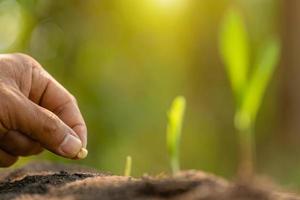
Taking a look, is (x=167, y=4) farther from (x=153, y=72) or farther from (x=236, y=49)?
(x=236, y=49)

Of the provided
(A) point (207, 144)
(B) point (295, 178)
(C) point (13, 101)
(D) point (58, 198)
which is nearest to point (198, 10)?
(A) point (207, 144)

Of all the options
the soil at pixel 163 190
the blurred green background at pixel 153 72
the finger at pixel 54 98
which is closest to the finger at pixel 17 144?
the finger at pixel 54 98

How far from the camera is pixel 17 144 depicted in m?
1.74

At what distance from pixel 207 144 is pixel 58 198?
5408mm

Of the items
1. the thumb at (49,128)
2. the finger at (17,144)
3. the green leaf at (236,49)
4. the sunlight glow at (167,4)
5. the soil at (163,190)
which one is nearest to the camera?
the soil at (163,190)

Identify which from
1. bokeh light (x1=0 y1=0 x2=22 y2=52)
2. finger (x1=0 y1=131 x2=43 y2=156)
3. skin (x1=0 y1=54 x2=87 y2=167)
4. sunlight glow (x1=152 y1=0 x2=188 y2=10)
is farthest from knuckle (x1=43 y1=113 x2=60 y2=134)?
sunlight glow (x1=152 y1=0 x2=188 y2=10)

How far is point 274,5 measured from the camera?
6387 millimetres

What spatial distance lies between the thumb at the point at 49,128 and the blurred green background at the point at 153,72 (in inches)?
136

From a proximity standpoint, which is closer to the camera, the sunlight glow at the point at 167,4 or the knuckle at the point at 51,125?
the knuckle at the point at 51,125

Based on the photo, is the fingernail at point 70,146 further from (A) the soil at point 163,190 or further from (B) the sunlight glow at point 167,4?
(B) the sunlight glow at point 167,4

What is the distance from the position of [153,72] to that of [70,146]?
15.7 ft

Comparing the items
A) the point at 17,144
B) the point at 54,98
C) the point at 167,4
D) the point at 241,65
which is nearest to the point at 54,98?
the point at 54,98

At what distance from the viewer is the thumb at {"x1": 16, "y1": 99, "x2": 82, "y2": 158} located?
1543 mm

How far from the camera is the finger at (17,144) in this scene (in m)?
1.70
